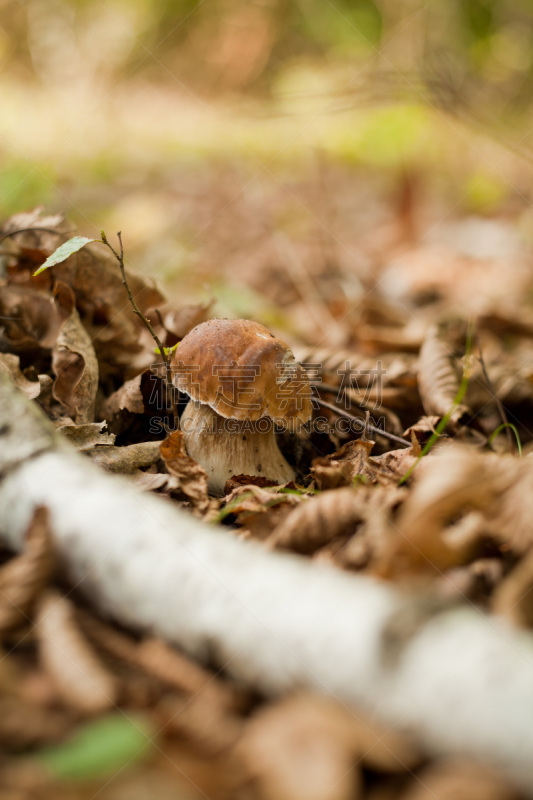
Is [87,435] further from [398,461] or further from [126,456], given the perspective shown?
[398,461]

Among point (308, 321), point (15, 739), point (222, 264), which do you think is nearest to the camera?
point (15, 739)

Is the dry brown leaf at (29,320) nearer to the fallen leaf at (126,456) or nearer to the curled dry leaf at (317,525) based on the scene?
the fallen leaf at (126,456)

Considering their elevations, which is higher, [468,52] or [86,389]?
[468,52]

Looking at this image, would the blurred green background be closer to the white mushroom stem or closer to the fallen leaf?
the white mushroom stem

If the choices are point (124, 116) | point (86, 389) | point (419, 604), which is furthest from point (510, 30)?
point (419, 604)

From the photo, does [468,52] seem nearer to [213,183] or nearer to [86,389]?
[213,183]

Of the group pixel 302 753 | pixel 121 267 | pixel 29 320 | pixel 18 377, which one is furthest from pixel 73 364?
pixel 302 753
